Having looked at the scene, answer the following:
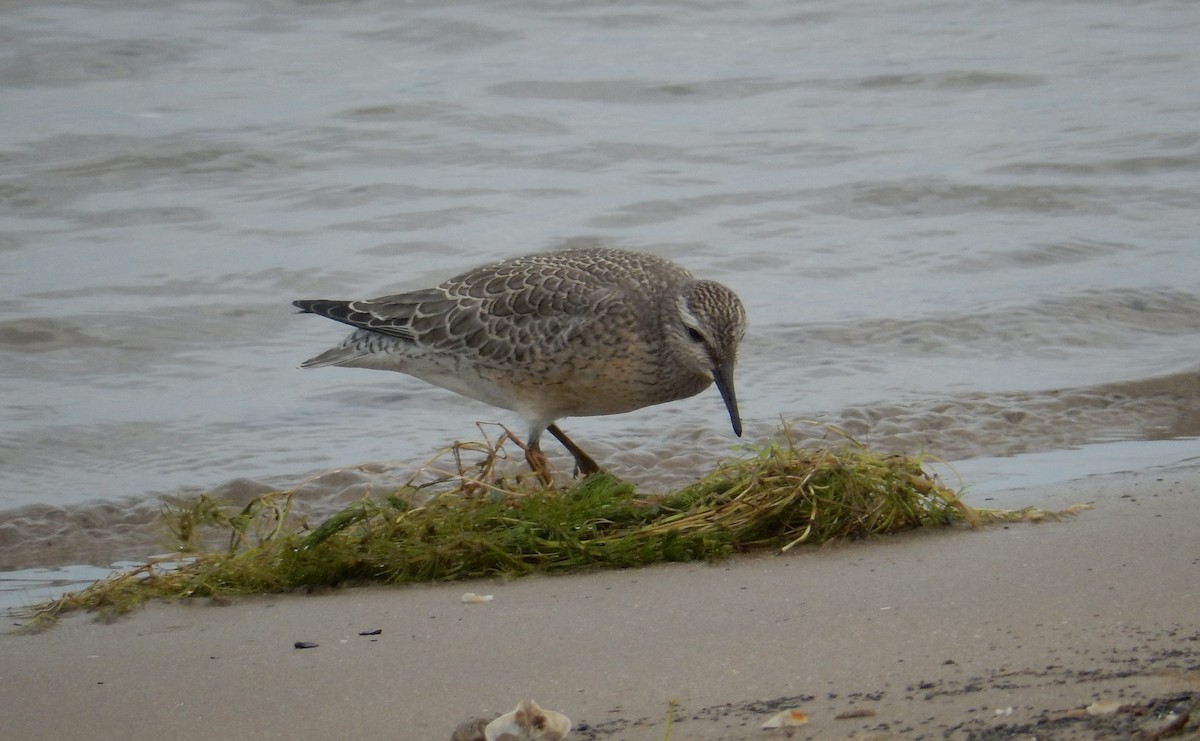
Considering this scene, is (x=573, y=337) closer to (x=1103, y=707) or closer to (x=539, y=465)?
(x=539, y=465)

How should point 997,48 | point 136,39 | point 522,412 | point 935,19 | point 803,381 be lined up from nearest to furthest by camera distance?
point 522,412 < point 803,381 < point 136,39 < point 997,48 < point 935,19

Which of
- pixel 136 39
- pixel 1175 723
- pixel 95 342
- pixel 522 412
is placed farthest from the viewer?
pixel 136 39

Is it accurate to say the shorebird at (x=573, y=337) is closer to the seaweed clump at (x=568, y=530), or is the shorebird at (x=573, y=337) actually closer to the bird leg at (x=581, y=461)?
the bird leg at (x=581, y=461)

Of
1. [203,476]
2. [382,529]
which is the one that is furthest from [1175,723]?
[203,476]

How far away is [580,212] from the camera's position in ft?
44.0

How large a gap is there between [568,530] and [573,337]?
5.06 feet

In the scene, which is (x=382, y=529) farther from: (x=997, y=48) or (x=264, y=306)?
(x=997, y=48)

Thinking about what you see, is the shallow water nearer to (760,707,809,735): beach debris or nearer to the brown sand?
the brown sand

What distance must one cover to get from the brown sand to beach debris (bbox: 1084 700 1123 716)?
0.03 m

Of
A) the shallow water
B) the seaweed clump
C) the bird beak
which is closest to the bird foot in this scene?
the seaweed clump

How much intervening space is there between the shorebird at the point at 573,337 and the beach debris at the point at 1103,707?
3297 mm

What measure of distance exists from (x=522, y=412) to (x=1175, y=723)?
4424mm

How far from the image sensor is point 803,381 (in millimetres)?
9641

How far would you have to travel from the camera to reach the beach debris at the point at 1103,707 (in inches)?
143
